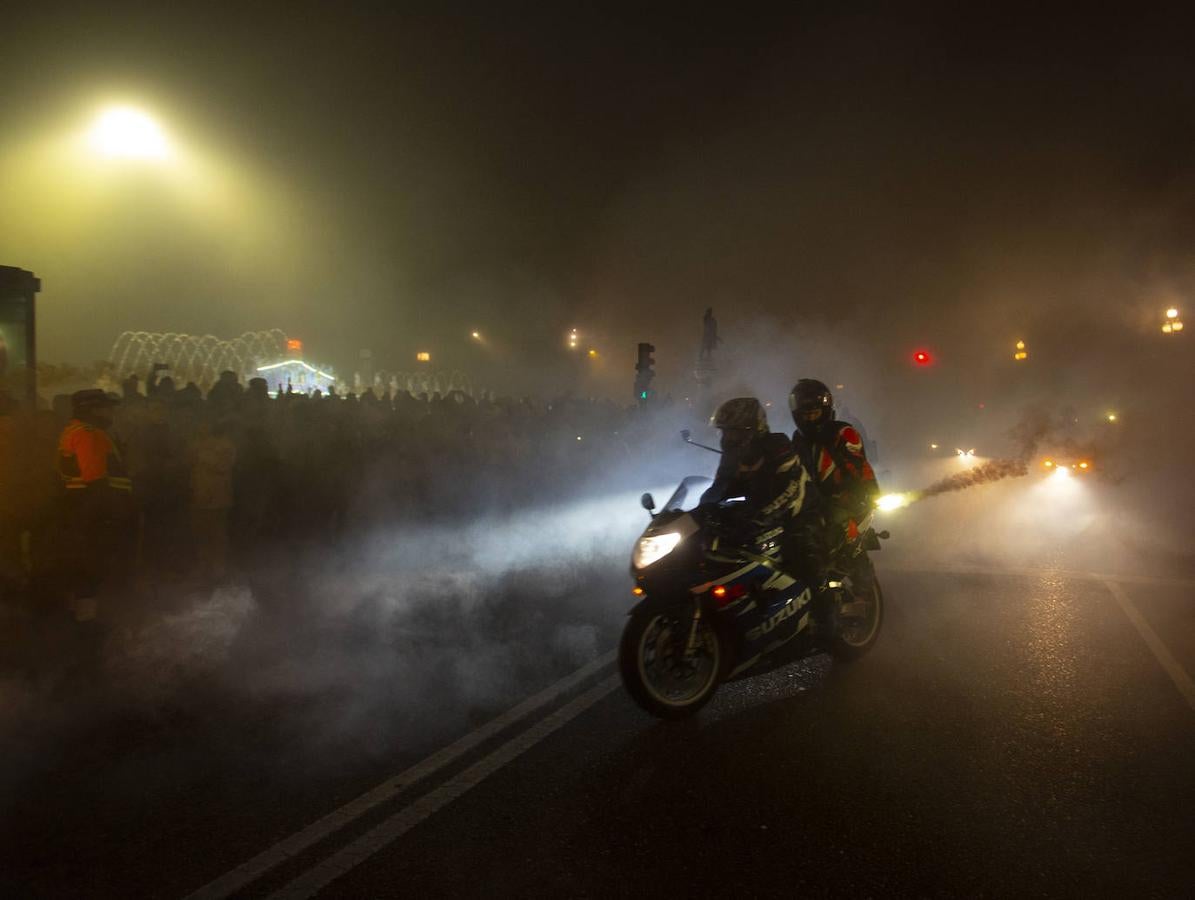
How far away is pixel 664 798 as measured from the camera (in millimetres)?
3412

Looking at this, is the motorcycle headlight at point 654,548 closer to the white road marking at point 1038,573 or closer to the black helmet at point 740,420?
the black helmet at point 740,420

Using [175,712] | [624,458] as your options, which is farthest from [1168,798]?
[624,458]

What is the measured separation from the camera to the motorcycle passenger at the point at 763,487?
15.1 ft

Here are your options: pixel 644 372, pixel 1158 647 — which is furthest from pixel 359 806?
pixel 644 372

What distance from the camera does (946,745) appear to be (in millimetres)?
4027

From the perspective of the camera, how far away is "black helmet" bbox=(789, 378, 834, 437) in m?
5.69

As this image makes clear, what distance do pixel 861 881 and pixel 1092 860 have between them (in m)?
0.87

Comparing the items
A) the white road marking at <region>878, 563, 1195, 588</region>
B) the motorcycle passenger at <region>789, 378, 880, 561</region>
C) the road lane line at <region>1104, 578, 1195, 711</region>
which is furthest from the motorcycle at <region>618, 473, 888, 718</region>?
the white road marking at <region>878, 563, 1195, 588</region>

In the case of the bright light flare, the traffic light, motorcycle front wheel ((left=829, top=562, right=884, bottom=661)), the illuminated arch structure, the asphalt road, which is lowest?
the asphalt road

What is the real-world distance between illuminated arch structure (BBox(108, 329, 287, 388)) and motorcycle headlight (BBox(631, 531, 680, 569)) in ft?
25.0

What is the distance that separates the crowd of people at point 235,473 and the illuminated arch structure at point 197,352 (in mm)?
1476

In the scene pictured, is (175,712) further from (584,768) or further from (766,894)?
(766,894)

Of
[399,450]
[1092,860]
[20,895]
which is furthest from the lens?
[399,450]

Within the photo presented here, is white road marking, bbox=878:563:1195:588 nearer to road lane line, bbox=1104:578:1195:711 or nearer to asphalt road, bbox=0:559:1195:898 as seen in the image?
road lane line, bbox=1104:578:1195:711
